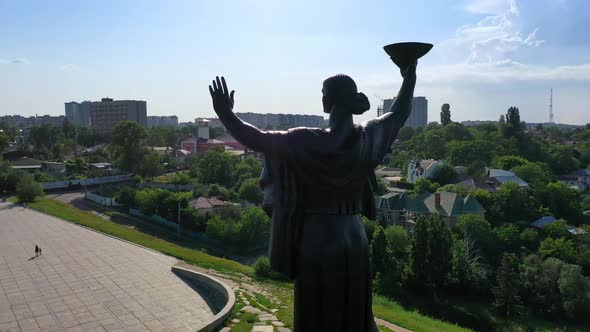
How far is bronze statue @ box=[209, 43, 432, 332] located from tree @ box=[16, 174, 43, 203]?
33354 millimetres

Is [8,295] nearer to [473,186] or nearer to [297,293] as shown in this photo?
[297,293]

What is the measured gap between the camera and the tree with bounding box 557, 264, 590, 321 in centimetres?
2091

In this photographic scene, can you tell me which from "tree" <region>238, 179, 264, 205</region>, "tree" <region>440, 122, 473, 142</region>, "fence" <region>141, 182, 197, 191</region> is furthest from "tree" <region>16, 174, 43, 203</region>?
"tree" <region>440, 122, 473, 142</region>

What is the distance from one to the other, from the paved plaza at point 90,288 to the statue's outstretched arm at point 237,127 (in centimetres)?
883

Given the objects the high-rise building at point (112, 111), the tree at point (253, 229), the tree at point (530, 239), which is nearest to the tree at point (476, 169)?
the tree at point (530, 239)

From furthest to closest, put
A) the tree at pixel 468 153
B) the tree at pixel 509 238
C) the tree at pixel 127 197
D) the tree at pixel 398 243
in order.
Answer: the tree at pixel 468 153 < the tree at pixel 127 197 < the tree at pixel 509 238 < the tree at pixel 398 243

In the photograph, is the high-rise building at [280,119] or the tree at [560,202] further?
the high-rise building at [280,119]

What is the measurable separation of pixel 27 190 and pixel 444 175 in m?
34.8

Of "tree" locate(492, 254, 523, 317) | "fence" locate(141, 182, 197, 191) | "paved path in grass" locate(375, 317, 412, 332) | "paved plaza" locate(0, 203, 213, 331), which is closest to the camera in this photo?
"paved path in grass" locate(375, 317, 412, 332)

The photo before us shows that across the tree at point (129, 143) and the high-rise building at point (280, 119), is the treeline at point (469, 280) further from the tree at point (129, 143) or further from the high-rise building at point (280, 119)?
the high-rise building at point (280, 119)

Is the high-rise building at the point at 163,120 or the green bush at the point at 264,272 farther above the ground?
the high-rise building at the point at 163,120

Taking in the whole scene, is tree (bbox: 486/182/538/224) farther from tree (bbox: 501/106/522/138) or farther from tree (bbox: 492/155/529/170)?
tree (bbox: 501/106/522/138)

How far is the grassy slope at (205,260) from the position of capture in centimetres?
1220

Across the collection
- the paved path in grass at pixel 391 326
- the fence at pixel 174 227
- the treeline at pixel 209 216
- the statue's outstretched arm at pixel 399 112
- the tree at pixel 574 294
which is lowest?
the tree at pixel 574 294
